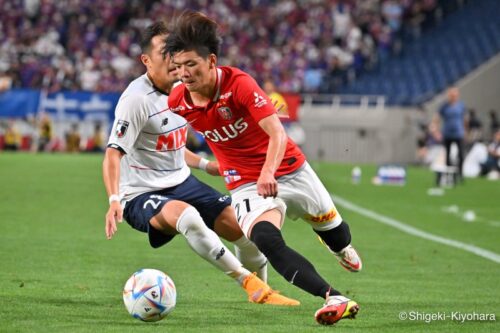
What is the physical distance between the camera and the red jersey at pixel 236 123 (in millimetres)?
7031

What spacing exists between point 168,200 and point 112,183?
798 millimetres

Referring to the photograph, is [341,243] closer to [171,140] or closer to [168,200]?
[168,200]

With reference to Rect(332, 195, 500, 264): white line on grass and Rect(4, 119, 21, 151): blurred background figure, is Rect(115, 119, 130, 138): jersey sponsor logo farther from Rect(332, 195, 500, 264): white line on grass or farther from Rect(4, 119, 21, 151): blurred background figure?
Rect(4, 119, 21, 151): blurred background figure

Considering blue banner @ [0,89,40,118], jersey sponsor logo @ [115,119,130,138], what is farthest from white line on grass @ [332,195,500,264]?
blue banner @ [0,89,40,118]

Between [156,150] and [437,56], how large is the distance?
30.0 meters

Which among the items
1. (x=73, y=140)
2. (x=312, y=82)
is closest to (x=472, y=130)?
(x=312, y=82)

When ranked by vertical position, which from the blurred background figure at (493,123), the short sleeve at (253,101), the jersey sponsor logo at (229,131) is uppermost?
the short sleeve at (253,101)

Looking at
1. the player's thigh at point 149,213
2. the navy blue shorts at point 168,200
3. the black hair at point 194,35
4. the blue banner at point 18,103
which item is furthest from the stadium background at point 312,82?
the black hair at point 194,35

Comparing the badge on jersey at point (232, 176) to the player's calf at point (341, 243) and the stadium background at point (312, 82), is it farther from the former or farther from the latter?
the stadium background at point (312, 82)

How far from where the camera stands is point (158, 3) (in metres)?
41.5

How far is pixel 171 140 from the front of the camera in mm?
8445

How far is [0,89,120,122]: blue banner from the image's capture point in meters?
35.4

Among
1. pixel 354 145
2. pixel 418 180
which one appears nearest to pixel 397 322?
pixel 418 180

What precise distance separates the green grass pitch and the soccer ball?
3.2 inches
